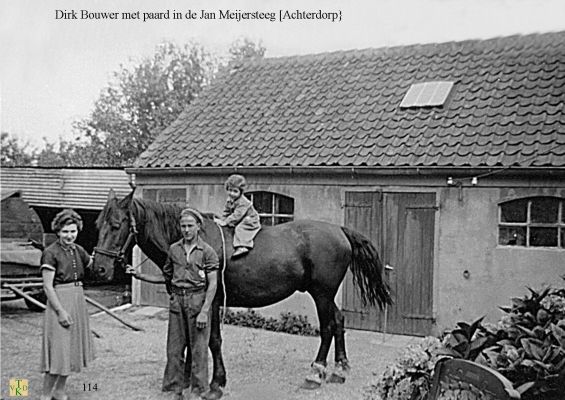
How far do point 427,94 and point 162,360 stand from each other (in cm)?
553

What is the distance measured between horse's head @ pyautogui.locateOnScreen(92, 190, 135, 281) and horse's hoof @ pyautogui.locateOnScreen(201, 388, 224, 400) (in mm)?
1370

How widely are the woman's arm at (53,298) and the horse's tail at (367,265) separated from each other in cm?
304

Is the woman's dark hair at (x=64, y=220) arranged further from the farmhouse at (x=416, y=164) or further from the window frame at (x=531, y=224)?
the window frame at (x=531, y=224)

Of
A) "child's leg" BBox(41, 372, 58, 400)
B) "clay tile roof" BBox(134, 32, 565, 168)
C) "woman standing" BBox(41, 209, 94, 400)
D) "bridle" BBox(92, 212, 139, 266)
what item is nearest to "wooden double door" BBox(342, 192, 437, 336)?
"clay tile roof" BBox(134, 32, 565, 168)

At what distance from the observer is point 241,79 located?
1256 centimetres

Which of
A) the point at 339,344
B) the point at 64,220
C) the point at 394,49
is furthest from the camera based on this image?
the point at 394,49

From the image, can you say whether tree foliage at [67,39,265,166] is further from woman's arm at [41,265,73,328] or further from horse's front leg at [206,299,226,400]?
woman's arm at [41,265,73,328]

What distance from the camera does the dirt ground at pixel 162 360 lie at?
627 cm

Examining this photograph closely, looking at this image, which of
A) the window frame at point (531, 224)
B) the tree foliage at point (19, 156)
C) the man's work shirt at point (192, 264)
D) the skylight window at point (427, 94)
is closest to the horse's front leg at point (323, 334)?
the man's work shirt at point (192, 264)

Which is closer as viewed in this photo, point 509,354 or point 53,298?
point 509,354

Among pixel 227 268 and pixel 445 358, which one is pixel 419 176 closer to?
pixel 227 268

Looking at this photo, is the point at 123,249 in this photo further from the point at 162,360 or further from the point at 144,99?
the point at 144,99

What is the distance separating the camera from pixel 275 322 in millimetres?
9766

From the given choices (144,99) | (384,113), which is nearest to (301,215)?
(384,113)
